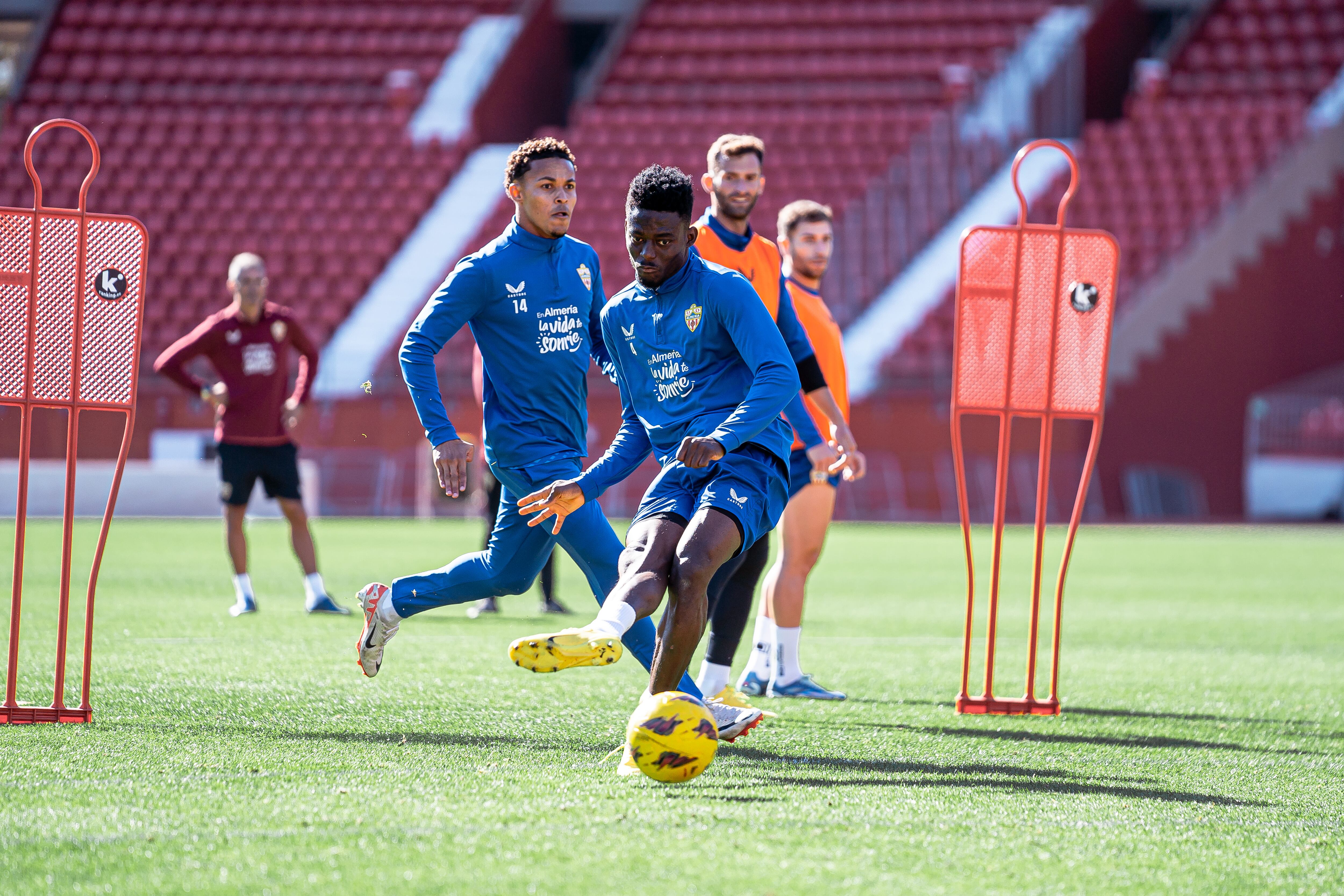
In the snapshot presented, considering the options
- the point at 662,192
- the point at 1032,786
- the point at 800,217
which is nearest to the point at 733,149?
the point at 800,217

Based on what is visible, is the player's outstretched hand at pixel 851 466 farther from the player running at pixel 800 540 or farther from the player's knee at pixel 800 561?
the player's knee at pixel 800 561

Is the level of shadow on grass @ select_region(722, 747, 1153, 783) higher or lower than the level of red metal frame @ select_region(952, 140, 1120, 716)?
lower

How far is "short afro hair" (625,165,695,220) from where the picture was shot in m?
4.31

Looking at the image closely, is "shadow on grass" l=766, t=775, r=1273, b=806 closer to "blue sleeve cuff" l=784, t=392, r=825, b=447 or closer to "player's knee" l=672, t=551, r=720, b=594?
"player's knee" l=672, t=551, r=720, b=594

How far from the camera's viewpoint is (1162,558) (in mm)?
15281

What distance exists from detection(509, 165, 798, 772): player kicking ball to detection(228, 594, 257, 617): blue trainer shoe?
461 centimetres

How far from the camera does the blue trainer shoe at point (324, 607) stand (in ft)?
29.2

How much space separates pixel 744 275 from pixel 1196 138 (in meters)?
21.6

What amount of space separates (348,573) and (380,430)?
1016cm

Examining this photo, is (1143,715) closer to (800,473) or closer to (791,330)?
(800,473)

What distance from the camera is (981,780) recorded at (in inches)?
171

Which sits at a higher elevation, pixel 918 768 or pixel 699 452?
pixel 699 452

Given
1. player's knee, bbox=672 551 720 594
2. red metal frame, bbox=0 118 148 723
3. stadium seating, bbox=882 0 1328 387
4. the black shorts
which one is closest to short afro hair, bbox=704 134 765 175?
player's knee, bbox=672 551 720 594

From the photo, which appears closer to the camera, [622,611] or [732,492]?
[622,611]
